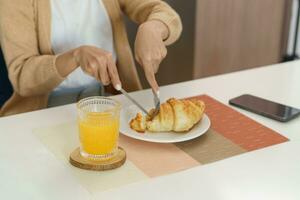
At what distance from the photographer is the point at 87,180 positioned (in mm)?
829

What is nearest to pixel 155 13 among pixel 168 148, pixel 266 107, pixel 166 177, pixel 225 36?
pixel 266 107

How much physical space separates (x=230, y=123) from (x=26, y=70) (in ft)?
1.76

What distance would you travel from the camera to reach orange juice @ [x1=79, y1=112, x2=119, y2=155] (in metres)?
0.89

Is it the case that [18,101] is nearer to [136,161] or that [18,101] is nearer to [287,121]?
[136,161]

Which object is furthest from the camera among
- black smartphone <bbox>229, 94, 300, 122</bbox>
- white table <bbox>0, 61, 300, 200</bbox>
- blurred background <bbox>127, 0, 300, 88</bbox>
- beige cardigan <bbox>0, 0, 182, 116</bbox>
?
blurred background <bbox>127, 0, 300, 88</bbox>

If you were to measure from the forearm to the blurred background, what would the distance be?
1154mm

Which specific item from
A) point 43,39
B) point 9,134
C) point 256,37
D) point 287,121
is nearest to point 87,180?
point 9,134

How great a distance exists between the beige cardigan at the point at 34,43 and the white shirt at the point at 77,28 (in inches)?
1.0

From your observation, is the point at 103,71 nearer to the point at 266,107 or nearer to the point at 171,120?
the point at 171,120

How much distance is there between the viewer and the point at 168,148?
0.95m

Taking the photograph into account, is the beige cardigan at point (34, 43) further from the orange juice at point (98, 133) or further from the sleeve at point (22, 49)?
the orange juice at point (98, 133)

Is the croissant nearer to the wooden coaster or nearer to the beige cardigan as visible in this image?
the wooden coaster

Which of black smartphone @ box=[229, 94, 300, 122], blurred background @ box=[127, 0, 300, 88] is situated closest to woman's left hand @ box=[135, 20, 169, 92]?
black smartphone @ box=[229, 94, 300, 122]

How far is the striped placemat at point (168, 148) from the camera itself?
0.85 m
